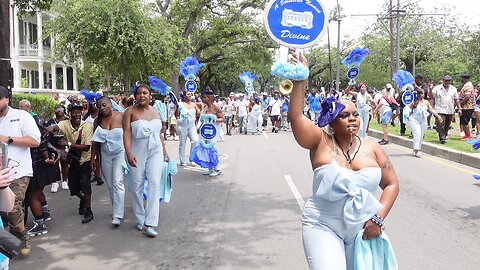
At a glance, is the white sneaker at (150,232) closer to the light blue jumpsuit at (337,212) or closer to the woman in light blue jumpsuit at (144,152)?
the woman in light blue jumpsuit at (144,152)

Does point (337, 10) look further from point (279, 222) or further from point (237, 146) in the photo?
point (279, 222)

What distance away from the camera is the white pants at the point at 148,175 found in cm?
568

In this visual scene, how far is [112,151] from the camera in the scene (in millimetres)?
6223

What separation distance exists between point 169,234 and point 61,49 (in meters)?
16.6

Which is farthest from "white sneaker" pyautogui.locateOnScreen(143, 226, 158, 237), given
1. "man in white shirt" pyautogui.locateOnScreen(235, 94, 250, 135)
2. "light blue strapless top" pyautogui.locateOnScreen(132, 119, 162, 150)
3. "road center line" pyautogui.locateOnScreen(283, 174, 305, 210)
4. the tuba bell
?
"man in white shirt" pyautogui.locateOnScreen(235, 94, 250, 135)

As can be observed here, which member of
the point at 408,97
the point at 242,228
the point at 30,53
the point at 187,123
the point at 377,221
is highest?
the point at 30,53

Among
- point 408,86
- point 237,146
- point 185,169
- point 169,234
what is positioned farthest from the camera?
point 237,146

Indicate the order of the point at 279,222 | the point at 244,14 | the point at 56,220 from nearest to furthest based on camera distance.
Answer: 1. the point at 279,222
2. the point at 56,220
3. the point at 244,14

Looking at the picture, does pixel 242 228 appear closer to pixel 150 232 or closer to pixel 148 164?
pixel 150 232

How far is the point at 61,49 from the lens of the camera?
20219mm

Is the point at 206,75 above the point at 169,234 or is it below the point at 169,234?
above

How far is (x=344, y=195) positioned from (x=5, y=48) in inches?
249

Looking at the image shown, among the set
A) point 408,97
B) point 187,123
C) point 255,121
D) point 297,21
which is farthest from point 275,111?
point 297,21

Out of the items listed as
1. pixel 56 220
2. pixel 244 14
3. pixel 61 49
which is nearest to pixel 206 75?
pixel 244 14
